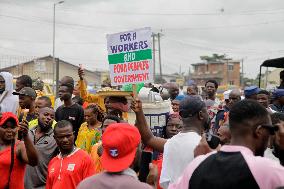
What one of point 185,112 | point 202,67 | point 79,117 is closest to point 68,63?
point 202,67

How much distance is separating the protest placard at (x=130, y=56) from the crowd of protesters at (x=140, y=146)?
20.7 inches

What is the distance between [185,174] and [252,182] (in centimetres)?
46

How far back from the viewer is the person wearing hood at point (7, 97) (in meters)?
7.20

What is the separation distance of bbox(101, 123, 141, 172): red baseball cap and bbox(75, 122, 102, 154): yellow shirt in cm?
334

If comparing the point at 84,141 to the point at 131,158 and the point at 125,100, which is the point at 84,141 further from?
the point at 131,158

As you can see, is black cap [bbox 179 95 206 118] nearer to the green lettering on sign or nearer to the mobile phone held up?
the mobile phone held up

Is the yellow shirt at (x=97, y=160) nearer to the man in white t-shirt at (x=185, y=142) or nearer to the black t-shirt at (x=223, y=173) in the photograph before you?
the man in white t-shirt at (x=185, y=142)

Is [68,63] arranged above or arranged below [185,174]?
above

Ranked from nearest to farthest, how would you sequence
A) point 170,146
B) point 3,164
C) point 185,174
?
point 185,174
point 170,146
point 3,164

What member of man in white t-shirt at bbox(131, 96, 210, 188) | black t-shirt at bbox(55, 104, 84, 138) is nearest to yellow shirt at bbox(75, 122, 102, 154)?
black t-shirt at bbox(55, 104, 84, 138)

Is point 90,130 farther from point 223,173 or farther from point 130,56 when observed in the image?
point 223,173

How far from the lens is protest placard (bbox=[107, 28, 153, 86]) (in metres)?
5.57

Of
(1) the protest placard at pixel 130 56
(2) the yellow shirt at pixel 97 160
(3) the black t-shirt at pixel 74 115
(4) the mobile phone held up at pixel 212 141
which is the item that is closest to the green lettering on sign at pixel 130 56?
(1) the protest placard at pixel 130 56

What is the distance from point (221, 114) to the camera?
749 cm
